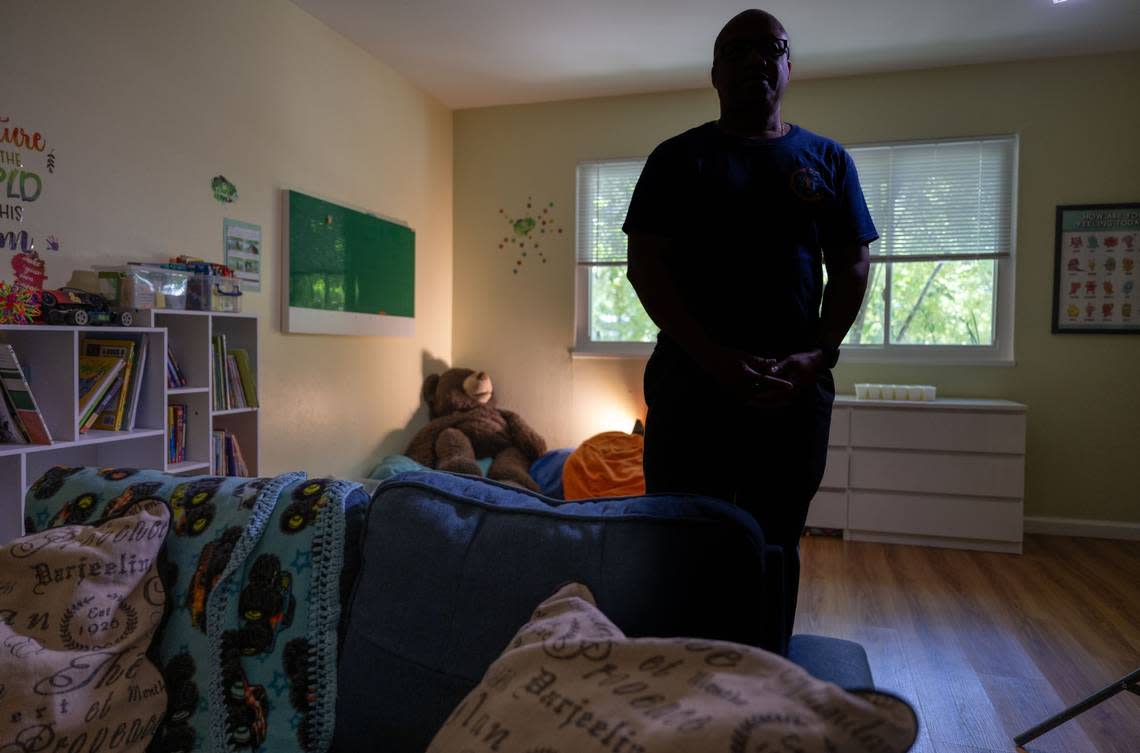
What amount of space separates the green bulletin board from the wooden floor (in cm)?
253

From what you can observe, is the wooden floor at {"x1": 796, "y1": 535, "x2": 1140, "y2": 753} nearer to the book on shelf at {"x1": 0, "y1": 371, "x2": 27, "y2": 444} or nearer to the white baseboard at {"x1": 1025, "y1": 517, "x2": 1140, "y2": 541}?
the white baseboard at {"x1": 1025, "y1": 517, "x2": 1140, "y2": 541}

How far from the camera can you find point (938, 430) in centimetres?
363

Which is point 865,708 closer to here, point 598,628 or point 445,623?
point 598,628

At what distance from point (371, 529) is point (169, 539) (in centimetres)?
34

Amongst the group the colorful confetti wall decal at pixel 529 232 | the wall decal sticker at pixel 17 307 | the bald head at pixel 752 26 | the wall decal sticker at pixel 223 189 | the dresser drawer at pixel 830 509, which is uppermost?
the colorful confetti wall decal at pixel 529 232

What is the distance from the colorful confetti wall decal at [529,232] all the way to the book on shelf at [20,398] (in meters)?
3.08

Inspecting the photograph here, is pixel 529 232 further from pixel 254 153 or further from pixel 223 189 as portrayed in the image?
pixel 223 189

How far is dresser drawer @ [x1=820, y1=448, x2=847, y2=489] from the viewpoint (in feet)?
12.3

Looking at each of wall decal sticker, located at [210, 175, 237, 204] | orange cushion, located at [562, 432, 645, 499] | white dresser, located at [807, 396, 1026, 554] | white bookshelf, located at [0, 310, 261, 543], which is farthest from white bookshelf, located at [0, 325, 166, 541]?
white dresser, located at [807, 396, 1026, 554]

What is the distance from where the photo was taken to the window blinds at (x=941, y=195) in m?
3.96

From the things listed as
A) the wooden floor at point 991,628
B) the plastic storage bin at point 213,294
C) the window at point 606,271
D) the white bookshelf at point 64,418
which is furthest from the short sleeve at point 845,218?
A: the window at point 606,271

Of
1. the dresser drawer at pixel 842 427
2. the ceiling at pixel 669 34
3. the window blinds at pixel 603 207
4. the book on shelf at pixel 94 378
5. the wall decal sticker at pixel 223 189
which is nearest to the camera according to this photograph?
the book on shelf at pixel 94 378

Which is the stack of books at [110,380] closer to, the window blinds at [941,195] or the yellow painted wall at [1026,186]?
the yellow painted wall at [1026,186]

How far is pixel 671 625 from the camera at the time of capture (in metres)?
0.81
